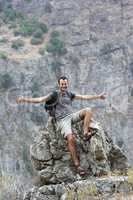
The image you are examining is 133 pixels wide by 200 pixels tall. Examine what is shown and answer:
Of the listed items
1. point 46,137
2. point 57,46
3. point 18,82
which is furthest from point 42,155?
point 57,46

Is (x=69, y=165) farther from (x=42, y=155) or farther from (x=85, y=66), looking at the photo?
(x=85, y=66)

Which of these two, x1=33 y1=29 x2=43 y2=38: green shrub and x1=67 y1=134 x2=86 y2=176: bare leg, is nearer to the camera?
x1=67 y1=134 x2=86 y2=176: bare leg

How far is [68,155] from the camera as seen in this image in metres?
11.1

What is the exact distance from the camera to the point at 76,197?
9609 millimetres

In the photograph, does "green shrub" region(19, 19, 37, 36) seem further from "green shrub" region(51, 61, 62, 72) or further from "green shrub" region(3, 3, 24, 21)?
"green shrub" region(51, 61, 62, 72)

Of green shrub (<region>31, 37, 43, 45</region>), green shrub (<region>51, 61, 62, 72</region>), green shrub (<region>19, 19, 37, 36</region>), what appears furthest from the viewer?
green shrub (<region>19, 19, 37, 36</region>)

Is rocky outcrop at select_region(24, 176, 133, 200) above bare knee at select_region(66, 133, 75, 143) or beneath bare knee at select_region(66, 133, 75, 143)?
beneath

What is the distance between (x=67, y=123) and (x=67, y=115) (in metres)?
0.34

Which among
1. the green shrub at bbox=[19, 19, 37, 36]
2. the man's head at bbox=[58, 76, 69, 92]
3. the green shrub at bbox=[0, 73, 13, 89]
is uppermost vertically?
the man's head at bbox=[58, 76, 69, 92]

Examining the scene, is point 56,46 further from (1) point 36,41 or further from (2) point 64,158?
(2) point 64,158

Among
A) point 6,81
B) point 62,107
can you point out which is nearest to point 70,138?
point 62,107

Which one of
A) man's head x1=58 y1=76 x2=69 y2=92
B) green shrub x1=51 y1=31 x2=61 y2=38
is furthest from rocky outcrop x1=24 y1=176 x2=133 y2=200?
green shrub x1=51 y1=31 x2=61 y2=38

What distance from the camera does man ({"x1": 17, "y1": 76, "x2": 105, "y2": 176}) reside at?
10.7m

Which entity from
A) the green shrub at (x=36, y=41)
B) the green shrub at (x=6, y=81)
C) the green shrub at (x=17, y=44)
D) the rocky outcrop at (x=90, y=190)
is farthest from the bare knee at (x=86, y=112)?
the green shrub at (x=36, y=41)
